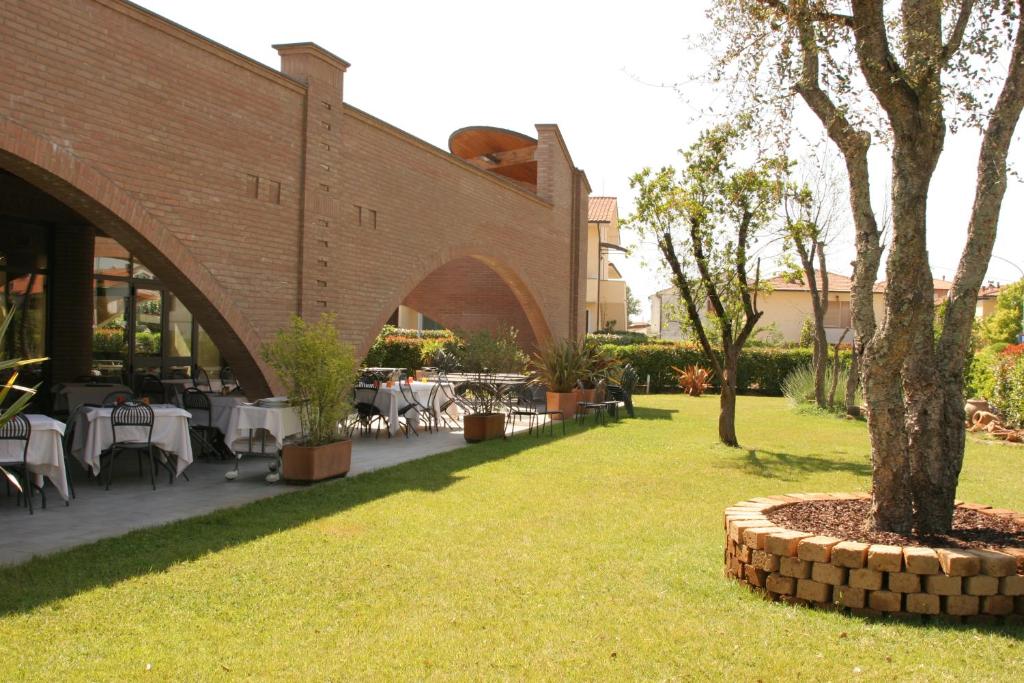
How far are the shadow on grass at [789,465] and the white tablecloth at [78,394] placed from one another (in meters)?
7.70

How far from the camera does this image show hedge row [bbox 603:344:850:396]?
26.5m

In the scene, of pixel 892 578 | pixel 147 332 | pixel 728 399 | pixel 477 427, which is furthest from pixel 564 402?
pixel 892 578

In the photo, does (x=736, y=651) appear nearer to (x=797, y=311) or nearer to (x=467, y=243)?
(x=467, y=243)

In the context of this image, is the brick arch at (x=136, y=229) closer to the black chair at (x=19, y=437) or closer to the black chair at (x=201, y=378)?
the black chair at (x=19, y=437)

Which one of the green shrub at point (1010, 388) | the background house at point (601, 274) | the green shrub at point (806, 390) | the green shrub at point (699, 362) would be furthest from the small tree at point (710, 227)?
the background house at point (601, 274)

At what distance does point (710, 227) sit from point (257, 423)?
6.52 meters

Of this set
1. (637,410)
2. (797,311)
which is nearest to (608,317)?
(797,311)

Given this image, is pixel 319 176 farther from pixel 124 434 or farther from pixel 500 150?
pixel 500 150

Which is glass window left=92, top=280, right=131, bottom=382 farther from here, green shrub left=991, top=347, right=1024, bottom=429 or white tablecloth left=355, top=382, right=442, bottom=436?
green shrub left=991, top=347, right=1024, bottom=429

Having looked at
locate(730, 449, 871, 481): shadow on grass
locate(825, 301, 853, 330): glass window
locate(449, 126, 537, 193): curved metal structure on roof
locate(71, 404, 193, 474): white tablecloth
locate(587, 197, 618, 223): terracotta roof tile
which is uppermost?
locate(587, 197, 618, 223): terracotta roof tile

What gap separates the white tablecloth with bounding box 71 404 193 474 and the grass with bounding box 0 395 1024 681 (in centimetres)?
150

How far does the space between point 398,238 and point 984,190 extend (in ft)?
30.7

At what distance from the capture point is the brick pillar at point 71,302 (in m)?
13.0

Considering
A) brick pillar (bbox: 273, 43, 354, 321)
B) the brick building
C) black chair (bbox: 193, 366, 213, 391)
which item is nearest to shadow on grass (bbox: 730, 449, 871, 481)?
the brick building
